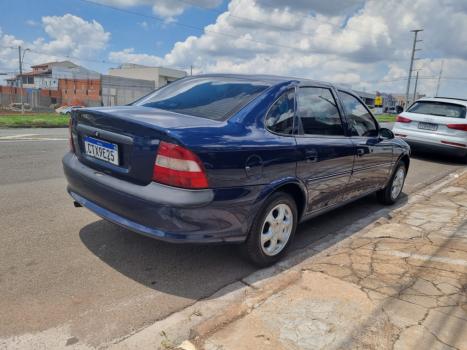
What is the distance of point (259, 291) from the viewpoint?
3008 millimetres

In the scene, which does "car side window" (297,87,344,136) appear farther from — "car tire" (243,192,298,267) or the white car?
the white car

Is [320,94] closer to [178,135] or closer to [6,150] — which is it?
[178,135]

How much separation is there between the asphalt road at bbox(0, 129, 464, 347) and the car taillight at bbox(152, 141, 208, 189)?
2.82ft

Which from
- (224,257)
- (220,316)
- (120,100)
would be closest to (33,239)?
(224,257)

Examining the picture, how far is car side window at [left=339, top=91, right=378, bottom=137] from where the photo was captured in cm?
450

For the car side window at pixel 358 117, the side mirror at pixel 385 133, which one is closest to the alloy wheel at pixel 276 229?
the car side window at pixel 358 117

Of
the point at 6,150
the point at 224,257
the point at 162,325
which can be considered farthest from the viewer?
the point at 6,150

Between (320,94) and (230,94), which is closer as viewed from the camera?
(230,94)

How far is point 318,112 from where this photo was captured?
3973 mm

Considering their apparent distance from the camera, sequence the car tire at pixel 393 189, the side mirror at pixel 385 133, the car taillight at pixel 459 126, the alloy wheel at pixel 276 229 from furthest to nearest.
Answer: the car taillight at pixel 459 126, the car tire at pixel 393 189, the side mirror at pixel 385 133, the alloy wheel at pixel 276 229

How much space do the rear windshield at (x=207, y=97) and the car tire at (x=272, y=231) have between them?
32.6 inches

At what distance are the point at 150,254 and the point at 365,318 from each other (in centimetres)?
186

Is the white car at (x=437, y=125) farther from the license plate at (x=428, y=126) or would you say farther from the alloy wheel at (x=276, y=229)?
the alloy wheel at (x=276, y=229)

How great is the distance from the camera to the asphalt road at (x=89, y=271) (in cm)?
255
